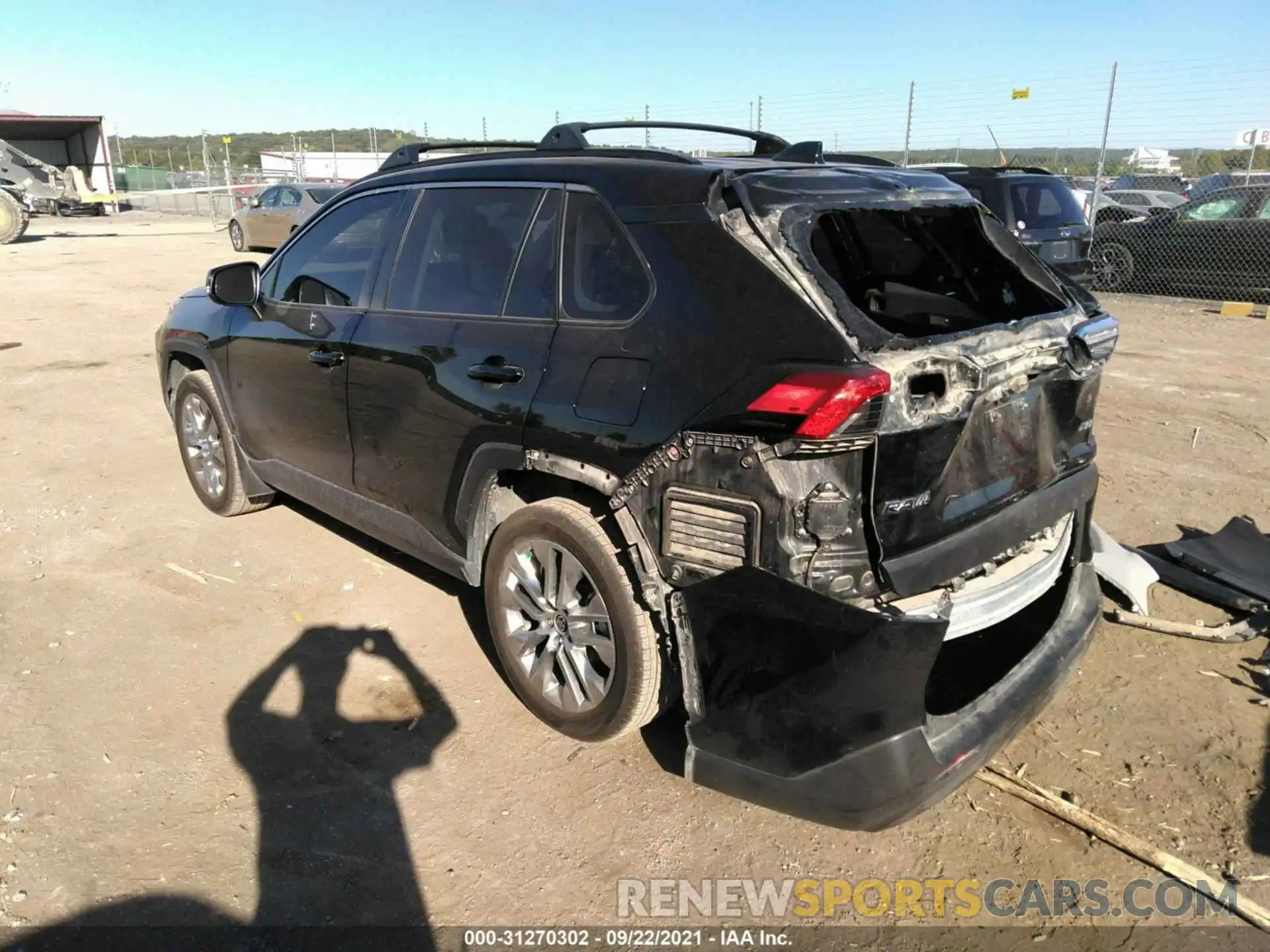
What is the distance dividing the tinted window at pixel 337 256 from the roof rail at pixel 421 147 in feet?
0.82

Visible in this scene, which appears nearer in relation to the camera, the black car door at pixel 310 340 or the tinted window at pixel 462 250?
the tinted window at pixel 462 250

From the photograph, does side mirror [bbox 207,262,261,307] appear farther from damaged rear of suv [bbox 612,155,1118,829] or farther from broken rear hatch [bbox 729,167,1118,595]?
broken rear hatch [bbox 729,167,1118,595]

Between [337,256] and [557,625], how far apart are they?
2.06 metres

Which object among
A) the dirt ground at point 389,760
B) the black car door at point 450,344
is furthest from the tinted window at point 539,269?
the dirt ground at point 389,760

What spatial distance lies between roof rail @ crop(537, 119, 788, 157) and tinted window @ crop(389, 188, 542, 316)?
1.10ft

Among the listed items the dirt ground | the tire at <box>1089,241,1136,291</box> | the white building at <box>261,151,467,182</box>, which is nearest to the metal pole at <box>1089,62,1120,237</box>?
the tire at <box>1089,241,1136,291</box>

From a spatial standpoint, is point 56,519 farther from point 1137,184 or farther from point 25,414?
point 1137,184

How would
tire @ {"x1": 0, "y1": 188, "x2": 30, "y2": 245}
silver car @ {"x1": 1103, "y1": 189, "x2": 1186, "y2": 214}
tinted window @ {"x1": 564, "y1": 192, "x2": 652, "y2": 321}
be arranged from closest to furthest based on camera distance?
tinted window @ {"x1": 564, "y1": 192, "x2": 652, "y2": 321} → silver car @ {"x1": 1103, "y1": 189, "x2": 1186, "y2": 214} → tire @ {"x1": 0, "y1": 188, "x2": 30, "y2": 245}

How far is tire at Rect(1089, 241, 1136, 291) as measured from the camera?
1359 cm

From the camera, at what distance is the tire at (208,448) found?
15.7 ft

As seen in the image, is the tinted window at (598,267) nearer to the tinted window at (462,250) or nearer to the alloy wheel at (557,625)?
the tinted window at (462,250)

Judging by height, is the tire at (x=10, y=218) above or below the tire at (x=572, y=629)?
above

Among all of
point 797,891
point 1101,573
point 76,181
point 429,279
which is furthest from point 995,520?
point 76,181

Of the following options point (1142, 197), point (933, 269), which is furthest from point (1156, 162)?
point (933, 269)
